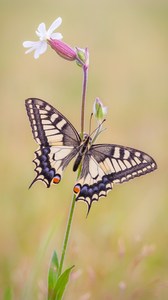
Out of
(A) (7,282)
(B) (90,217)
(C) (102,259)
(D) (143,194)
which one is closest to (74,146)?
(A) (7,282)

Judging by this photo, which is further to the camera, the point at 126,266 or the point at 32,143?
Result: the point at 32,143

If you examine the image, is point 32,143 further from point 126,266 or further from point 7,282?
point 7,282

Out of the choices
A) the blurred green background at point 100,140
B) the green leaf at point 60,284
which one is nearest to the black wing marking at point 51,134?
the blurred green background at point 100,140

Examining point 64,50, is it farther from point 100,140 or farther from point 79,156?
point 100,140

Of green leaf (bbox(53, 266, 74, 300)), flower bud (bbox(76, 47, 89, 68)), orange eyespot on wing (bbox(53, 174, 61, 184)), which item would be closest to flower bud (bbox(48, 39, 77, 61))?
flower bud (bbox(76, 47, 89, 68))

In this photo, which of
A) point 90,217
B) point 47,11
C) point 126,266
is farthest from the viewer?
point 47,11

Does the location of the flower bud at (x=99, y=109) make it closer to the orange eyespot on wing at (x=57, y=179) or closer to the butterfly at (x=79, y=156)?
the butterfly at (x=79, y=156)

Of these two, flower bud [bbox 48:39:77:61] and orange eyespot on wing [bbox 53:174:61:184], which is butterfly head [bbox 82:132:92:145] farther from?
flower bud [bbox 48:39:77:61]
